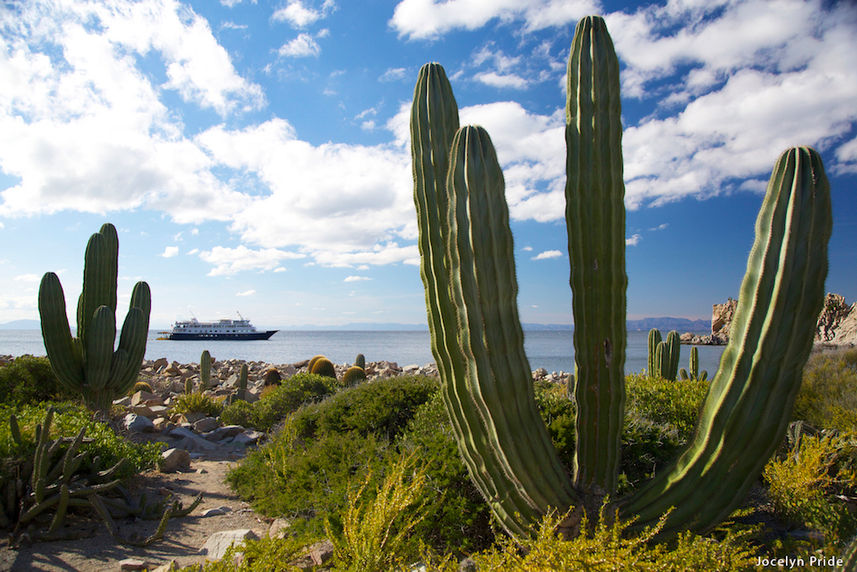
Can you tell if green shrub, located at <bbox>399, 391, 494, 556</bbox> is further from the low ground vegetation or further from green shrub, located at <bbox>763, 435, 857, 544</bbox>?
green shrub, located at <bbox>763, 435, 857, 544</bbox>

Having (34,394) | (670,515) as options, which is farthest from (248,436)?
(670,515)

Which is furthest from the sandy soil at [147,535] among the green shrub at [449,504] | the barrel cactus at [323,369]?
the barrel cactus at [323,369]

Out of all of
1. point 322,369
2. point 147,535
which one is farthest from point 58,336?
point 322,369

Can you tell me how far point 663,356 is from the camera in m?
8.65

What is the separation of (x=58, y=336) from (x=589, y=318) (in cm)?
844

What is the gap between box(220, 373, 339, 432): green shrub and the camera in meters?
9.41

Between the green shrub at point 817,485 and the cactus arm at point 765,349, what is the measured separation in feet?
4.75

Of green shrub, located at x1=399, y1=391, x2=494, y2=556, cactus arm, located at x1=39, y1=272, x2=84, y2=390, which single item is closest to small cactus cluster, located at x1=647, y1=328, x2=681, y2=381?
green shrub, located at x1=399, y1=391, x2=494, y2=556

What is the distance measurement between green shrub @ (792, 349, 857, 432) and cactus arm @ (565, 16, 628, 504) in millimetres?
4171

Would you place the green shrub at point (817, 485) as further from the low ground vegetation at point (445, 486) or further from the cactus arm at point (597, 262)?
the cactus arm at point (597, 262)

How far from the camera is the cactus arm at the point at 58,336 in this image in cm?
779

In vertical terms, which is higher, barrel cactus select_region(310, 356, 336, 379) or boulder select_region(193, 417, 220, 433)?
barrel cactus select_region(310, 356, 336, 379)

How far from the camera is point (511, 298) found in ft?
8.61

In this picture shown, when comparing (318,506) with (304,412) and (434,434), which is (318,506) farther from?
(304,412)
